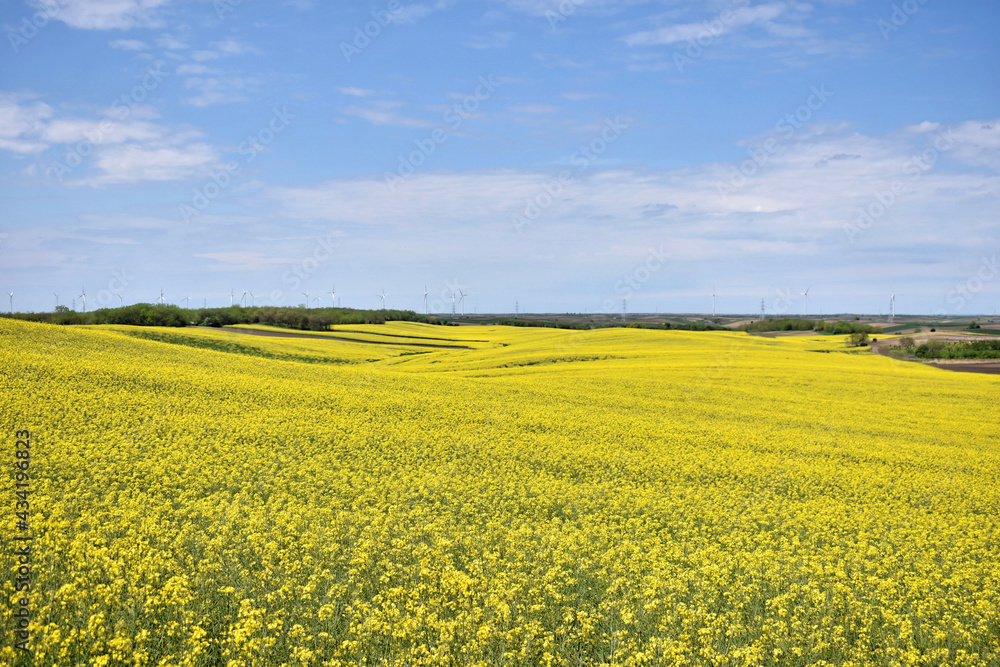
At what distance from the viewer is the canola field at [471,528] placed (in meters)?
5.61

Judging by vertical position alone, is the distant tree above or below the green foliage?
below

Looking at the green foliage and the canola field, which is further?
the green foliage

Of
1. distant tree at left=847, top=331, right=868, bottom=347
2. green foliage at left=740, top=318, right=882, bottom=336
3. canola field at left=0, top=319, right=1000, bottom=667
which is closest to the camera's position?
canola field at left=0, top=319, right=1000, bottom=667

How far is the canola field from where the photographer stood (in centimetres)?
561

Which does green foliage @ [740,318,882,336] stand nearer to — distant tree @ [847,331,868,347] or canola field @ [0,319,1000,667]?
distant tree @ [847,331,868,347]

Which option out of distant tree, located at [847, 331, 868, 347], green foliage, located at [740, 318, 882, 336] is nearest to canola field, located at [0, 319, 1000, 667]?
distant tree, located at [847, 331, 868, 347]

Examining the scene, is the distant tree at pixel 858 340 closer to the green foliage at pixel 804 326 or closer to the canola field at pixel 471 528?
the green foliage at pixel 804 326

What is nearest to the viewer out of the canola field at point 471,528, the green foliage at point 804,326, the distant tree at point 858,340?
the canola field at point 471,528

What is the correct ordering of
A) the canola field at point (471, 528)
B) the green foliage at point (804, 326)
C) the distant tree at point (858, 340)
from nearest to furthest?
the canola field at point (471, 528) → the distant tree at point (858, 340) → the green foliage at point (804, 326)

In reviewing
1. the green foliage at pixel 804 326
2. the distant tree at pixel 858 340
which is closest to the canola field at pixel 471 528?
the distant tree at pixel 858 340

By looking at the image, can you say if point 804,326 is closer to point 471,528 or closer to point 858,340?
point 858,340

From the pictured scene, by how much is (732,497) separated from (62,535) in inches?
438

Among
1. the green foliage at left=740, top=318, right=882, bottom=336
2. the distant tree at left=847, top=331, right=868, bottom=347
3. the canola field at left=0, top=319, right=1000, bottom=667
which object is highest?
the green foliage at left=740, top=318, right=882, bottom=336

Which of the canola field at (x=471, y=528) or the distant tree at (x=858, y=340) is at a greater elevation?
the distant tree at (x=858, y=340)
